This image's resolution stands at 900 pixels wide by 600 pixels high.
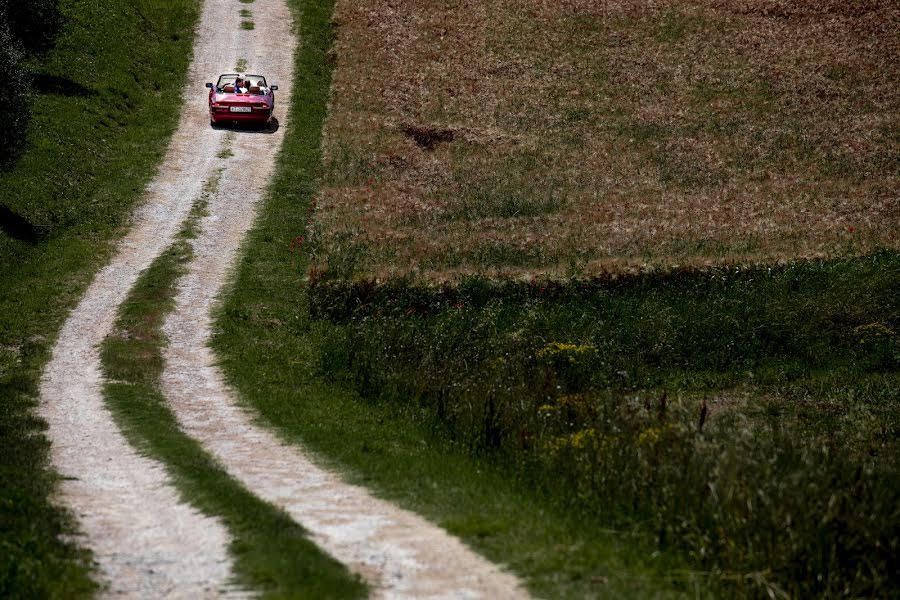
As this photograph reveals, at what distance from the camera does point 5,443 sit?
57.6 ft

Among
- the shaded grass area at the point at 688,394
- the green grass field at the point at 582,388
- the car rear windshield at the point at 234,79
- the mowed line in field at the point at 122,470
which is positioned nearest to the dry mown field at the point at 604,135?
the green grass field at the point at 582,388

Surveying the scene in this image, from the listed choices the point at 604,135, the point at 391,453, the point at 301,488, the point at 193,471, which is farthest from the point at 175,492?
the point at 604,135

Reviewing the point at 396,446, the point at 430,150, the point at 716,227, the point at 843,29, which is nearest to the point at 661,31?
the point at 843,29

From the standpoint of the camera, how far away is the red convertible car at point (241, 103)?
152 feet

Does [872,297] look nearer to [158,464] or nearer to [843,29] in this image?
[158,464]

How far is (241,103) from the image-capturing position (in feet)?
152

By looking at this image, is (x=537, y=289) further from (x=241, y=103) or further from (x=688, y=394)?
(x=241, y=103)

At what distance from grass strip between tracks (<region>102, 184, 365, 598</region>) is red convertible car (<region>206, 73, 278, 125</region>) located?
55.9 feet

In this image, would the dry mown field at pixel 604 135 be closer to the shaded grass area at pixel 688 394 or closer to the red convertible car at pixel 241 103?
the shaded grass area at pixel 688 394

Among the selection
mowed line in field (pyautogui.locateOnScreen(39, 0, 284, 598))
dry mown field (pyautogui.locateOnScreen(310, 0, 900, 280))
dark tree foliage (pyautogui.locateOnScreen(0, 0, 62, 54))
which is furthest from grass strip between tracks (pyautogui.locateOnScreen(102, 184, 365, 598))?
dark tree foliage (pyautogui.locateOnScreen(0, 0, 62, 54))

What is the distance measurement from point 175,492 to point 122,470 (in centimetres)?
188

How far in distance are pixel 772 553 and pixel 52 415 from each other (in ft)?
46.2

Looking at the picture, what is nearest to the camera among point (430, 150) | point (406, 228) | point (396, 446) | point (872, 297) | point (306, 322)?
point (396, 446)

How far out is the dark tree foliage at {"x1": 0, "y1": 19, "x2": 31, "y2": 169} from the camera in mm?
34219
